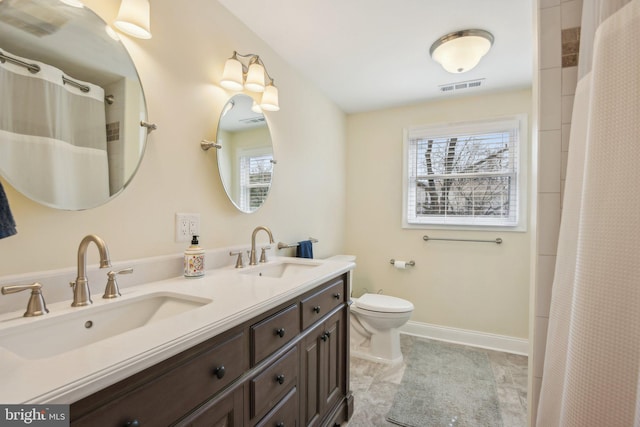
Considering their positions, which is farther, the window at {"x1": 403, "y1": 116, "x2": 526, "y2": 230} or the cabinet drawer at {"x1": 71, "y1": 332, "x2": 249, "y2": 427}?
the window at {"x1": 403, "y1": 116, "x2": 526, "y2": 230}

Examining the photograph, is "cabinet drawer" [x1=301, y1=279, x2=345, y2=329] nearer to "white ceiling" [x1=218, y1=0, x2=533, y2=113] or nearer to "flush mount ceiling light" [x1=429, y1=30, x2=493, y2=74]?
"white ceiling" [x1=218, y1=0, x2=533, y2=113]

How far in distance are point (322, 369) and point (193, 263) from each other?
77 centimetres

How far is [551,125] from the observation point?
1148 millimetres

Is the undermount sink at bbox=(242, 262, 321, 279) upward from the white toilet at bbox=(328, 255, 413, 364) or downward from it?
upward

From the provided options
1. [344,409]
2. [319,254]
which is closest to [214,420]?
[344,409]

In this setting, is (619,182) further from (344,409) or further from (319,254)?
(319,254)

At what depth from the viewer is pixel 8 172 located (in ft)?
2.63

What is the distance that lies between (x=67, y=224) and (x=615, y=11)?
5.46 feet

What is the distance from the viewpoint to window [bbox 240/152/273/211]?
5.44ft

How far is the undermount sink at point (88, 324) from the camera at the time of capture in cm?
68

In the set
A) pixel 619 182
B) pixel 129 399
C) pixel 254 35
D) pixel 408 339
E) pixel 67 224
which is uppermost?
pixel 254 35

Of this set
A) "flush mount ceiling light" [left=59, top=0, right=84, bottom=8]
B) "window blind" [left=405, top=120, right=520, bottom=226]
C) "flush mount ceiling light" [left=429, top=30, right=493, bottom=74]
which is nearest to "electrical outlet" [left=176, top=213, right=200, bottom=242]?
"flush mount ceiling light" [left=59, top=0, right=84, bottom=8]

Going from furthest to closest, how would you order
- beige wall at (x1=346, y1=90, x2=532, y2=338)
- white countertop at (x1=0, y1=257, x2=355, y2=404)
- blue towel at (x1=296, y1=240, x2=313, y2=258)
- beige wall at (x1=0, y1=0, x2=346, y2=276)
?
beige wall at (x1=346, y1=90, x2=532, y2=338) < blue towel at (x1=296, y1=240, x2=313, y2=258) < beige wall at (x1=0, y1=0, x2=346, y2=276) < white countertop at (x1=0, y1=257, x2=355, y2=404)

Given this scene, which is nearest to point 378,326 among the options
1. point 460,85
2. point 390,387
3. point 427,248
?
point 390,387
